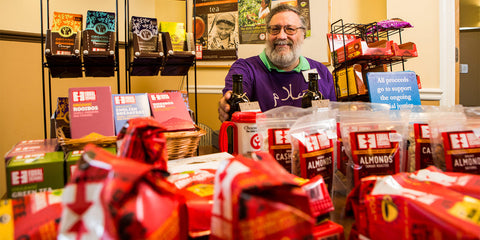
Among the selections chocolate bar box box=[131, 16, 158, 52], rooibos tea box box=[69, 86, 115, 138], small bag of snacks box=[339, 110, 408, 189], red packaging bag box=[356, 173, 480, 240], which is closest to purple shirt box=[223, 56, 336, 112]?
chocolate bar box box=[131, 16, 158, 52]

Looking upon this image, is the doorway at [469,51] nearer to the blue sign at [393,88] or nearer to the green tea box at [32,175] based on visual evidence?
the blue sign at [393,88]

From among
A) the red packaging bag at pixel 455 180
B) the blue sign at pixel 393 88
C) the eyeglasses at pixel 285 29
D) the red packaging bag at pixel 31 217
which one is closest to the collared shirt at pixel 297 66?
the eyeglasses at pixel 285 29

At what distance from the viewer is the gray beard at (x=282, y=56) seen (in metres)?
2.10

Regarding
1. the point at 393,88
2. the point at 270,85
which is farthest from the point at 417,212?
the point at 270,85

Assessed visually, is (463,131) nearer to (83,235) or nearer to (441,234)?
(441,234)

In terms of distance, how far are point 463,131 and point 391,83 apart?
0.64 m

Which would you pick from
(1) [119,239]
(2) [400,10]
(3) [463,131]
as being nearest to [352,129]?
(3) [463,131]

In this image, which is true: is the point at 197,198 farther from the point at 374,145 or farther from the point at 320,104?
the point at 320,104

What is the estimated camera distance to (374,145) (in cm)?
69

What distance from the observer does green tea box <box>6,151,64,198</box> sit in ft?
1.94

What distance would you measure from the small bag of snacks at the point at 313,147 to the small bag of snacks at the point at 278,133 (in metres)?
0.03

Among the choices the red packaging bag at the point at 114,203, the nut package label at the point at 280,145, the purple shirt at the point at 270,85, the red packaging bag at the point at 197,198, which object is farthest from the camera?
the purple shirt at the point at 270,85

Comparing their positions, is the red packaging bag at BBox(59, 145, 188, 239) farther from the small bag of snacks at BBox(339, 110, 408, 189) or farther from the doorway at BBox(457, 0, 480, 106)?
the doorway at BBox(457, 0, 480, 106)

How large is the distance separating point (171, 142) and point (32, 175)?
372 millimetres
